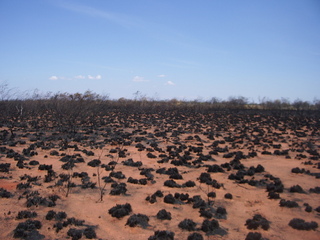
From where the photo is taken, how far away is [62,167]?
409 inches

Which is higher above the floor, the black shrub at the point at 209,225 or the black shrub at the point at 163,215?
the black shrub at the point at 209,225

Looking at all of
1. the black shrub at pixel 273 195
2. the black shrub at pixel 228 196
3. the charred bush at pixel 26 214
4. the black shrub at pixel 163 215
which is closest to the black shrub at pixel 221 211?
the black shrub at pixel 228 196

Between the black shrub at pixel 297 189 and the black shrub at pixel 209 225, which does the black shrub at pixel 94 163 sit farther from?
the black shrub at pixel 297 189

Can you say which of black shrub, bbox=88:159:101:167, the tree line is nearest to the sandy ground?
black shrub, bbox=88:159:101:167

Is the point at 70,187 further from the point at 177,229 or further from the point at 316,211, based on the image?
the point at 316,211

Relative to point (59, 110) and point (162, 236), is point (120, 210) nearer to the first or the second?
point (162, 236)

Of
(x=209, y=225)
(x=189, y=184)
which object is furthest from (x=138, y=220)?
(x=189, y=184)

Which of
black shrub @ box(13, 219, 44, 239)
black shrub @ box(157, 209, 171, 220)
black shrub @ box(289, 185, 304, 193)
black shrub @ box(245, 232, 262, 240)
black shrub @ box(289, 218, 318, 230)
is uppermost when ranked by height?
black shrub @ box(289, 185, 304, 193)

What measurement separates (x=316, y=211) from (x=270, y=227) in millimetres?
1758

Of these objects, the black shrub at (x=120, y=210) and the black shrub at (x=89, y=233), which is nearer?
the black shrub at (x=89, y=233)

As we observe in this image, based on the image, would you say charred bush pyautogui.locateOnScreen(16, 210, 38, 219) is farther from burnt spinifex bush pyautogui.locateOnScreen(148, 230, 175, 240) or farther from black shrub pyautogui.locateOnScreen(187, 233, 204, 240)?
black shrub pyautogui.locateOnScreen(187, 233, 204, 240)

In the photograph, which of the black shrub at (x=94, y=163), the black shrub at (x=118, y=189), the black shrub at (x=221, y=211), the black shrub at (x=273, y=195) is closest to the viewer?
the black shrub at (x=221, y=211)

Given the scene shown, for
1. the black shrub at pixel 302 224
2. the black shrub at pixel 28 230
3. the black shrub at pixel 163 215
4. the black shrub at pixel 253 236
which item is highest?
the black shrub at pixel 302 224

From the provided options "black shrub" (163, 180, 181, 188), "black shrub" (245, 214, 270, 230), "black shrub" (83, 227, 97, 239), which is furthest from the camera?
"black shrub" (163, 180, 181, 188)
